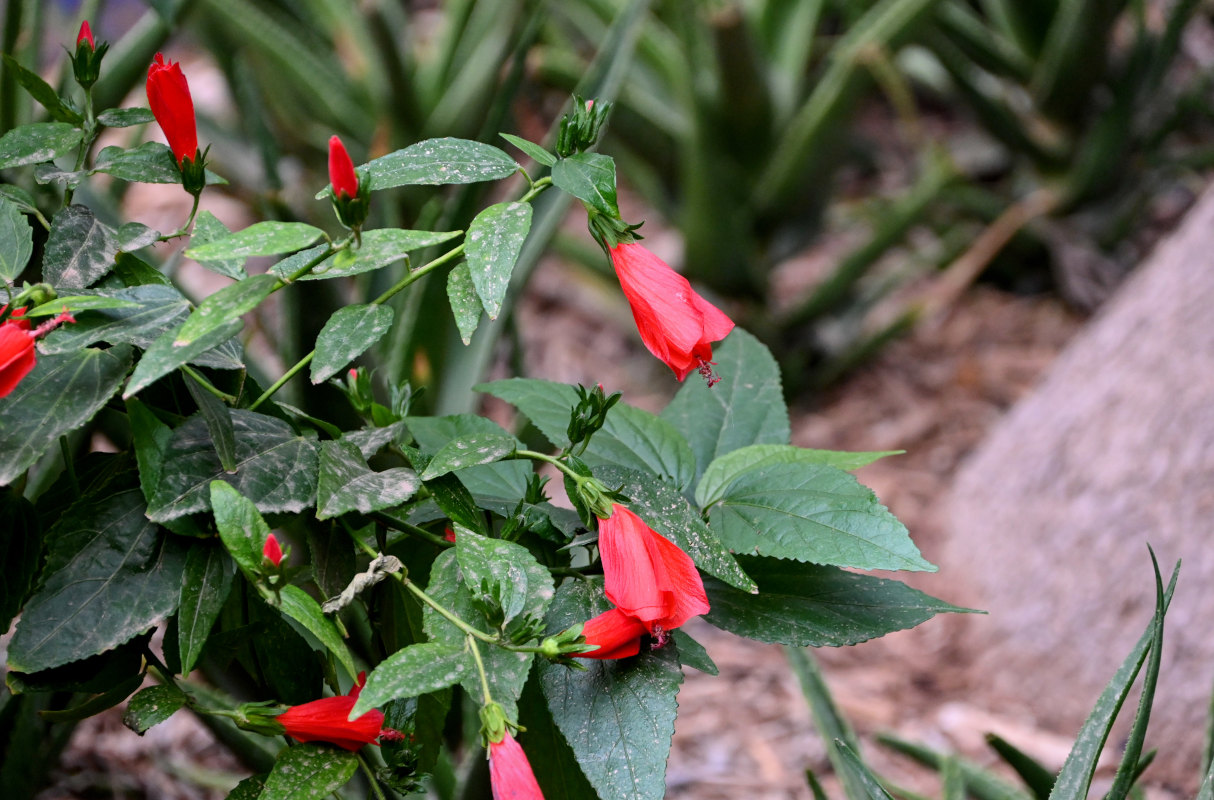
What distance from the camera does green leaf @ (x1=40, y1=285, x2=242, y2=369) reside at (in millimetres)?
324

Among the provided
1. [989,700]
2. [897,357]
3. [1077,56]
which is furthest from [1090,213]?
[989,700]

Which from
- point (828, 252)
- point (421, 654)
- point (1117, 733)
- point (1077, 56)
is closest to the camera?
point (421, 654)

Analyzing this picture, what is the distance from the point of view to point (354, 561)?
0.37 metres

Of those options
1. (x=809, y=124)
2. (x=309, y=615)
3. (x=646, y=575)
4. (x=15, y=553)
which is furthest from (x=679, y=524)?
(x=809, y=124)

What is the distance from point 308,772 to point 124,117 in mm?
281

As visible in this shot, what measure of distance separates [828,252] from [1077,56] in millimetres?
643

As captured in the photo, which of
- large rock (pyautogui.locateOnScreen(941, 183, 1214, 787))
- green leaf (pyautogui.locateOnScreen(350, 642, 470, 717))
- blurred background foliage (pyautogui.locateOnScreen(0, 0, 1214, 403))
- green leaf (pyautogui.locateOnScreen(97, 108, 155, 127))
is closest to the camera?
green leaf (pyautogui.locateOnScreen(350, 642, 470, 717))

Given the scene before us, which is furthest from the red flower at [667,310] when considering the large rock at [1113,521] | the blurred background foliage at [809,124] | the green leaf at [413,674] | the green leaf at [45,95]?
the blurred background foliage at [809,124]

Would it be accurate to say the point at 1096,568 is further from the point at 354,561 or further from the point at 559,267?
the point at 559,267

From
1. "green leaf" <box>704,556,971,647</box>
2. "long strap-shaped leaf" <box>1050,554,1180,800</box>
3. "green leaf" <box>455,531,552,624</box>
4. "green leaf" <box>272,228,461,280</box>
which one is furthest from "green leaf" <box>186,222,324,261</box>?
"long strap-shaped leaf" <box>1050,554,1180,800</box>

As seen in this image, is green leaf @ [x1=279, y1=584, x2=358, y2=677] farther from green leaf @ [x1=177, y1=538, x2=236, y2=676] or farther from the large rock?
the large rock

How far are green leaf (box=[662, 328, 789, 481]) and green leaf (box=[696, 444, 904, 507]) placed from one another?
39 millimetres

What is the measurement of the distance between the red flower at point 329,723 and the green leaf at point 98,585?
6 centimetres

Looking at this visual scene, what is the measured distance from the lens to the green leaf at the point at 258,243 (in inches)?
12.1
